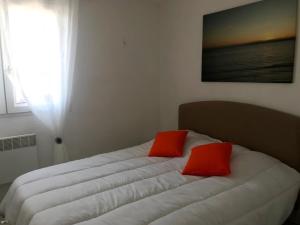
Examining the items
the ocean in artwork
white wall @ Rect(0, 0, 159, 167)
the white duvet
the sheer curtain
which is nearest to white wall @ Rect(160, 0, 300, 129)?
the ocean in artwork

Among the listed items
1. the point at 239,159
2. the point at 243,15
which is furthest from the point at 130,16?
the point at 239,159

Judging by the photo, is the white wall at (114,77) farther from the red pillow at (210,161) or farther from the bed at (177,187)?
the red pillow at (210,161)

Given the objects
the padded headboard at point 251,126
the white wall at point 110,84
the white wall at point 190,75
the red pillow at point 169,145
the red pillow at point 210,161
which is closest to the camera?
the red pillow at point 210,161

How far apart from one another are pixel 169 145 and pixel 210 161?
0.55m

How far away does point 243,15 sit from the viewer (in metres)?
2.48

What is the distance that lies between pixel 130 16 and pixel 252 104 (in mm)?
1855

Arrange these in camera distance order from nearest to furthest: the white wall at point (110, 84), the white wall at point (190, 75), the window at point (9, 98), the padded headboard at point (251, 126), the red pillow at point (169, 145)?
the padded headboard at point (251, 126), the white wall at point (190, 75), the red pillow at point (169, 145), the window at point (9, 98), the white wall at point (110, 84)

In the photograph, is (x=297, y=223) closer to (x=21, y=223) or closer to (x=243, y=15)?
(x=243, y=15)

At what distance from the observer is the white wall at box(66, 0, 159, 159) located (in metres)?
3.05

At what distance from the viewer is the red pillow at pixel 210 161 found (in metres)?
2.06

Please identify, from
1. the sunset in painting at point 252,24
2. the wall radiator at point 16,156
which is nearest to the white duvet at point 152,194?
the wall radiator at point 16,156

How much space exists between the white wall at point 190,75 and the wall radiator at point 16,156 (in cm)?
175

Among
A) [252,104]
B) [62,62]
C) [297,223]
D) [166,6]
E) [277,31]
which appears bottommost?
[297,223]

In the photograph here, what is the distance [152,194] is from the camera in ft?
5.93
